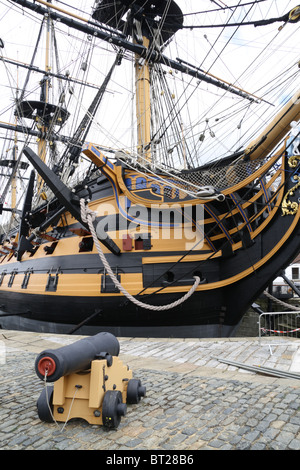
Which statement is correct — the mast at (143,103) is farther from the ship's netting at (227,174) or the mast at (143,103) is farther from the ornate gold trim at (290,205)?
the ornate gold trim at (290,205)

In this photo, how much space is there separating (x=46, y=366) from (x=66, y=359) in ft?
0.52

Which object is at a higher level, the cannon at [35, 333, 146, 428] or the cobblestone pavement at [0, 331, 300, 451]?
the cannon at [35, 333, 146, 428]

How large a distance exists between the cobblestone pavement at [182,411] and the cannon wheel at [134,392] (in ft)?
0.24

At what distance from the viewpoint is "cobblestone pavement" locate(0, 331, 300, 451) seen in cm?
257

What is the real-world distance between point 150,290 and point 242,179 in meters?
3.49

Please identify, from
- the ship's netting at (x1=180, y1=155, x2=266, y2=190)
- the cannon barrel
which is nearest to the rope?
the ship's netting at (x1=180, y1=155, x2=266, y2=190)

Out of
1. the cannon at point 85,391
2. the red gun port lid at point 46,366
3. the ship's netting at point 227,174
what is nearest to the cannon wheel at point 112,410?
the cannon at point 85,391

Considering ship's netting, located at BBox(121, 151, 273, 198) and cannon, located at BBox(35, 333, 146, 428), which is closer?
cannon, located at BBox(35, 333, 146, 428)

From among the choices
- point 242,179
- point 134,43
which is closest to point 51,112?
point 134,43

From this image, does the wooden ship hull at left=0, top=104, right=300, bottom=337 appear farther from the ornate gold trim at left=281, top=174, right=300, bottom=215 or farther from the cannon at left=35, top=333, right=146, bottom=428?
the cannon at left=35, top=333, right=146, bottom=428

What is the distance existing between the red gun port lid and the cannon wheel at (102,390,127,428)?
59 cm

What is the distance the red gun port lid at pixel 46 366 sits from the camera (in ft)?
8.46

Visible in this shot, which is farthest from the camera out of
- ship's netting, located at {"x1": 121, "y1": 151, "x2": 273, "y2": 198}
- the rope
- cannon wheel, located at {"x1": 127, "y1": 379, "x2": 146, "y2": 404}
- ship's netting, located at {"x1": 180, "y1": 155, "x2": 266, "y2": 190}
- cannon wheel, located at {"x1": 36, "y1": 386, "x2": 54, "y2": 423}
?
ship's netting, located at {"x1": 180, "y1": 155, "x2": 266, "y2": 190}
